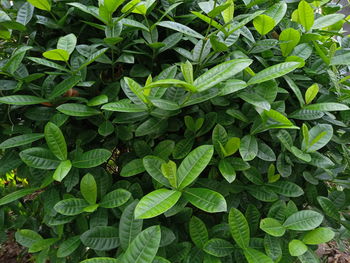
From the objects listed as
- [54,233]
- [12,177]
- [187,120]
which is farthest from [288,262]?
[12,177]

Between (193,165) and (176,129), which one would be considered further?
(176,129)

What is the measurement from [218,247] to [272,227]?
0.17m

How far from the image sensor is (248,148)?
927mm

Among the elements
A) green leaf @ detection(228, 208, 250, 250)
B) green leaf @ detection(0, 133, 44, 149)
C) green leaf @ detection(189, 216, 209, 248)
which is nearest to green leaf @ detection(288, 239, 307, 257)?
green leaf @ detection(228, 208, 250, 250)

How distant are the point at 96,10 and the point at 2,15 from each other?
0.94ft

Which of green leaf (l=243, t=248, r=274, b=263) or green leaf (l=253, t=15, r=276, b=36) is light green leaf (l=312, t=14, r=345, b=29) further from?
green leaf (l=243, t=248, r=274, b=263)

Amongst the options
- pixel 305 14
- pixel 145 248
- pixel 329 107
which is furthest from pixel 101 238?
pixel 305 14

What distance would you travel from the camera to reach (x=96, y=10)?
3.18ft

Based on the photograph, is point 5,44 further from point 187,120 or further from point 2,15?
point 187,120

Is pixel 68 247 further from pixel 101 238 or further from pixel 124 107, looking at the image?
pixel 124 107

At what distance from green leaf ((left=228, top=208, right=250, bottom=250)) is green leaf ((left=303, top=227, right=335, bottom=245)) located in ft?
0.67

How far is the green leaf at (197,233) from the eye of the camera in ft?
3.05

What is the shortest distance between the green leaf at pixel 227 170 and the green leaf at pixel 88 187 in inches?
14.8

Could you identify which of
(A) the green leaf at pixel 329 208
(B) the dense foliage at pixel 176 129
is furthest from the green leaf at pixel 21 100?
(A) the green leaf at pixel 329 208
